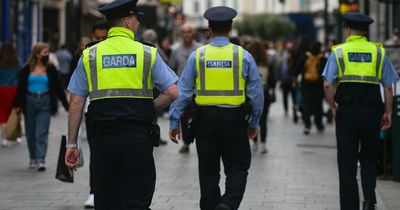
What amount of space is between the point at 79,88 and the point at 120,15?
550 millimetres

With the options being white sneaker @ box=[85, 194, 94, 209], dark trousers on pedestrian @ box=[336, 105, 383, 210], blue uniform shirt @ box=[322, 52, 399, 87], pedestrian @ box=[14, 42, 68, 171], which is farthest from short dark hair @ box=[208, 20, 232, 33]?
pedestrian @ box=[14, 42, 68, 171]

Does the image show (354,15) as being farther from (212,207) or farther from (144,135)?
(144,135)

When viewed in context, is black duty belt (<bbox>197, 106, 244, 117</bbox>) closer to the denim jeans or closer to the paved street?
the paved street

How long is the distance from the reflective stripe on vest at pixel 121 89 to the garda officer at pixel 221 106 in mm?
1742

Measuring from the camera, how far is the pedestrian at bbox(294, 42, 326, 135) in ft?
62.5

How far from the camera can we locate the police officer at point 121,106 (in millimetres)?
6680

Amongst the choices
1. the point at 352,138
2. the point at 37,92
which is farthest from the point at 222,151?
the point at 37,92

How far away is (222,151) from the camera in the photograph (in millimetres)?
8656

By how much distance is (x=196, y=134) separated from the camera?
341 inches

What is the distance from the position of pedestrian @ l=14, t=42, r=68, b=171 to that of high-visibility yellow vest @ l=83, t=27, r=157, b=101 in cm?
649

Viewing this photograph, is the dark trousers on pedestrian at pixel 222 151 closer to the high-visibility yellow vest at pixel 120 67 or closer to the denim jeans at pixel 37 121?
the high-visibility yellow vest at pixel 120 67

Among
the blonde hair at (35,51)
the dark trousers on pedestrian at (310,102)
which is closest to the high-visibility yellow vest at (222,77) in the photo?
the blonde hair at (35,51)

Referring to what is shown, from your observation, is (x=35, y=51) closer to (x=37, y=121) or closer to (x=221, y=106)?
(x=37, y=121)


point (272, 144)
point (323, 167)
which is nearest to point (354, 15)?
point (323, 167)
